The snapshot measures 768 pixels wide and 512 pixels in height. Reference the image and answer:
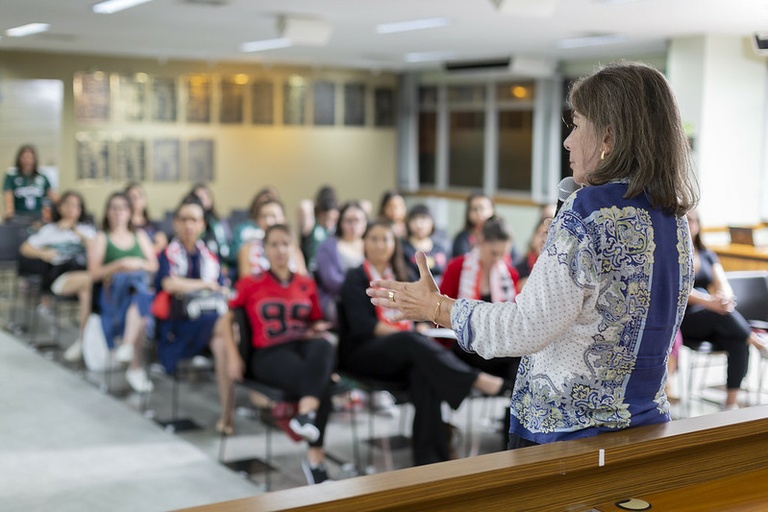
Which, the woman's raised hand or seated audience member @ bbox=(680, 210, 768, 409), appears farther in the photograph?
seated audience member @ bbox=(680, 210, 768, 409)

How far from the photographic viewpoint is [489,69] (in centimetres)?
1157

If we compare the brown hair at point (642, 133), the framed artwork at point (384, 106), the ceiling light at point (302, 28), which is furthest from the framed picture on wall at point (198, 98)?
the brown hair at point (642, 133)

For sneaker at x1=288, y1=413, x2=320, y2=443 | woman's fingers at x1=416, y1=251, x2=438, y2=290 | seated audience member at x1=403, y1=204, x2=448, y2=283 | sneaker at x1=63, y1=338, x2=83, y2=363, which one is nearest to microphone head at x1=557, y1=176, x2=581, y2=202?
woman's fingers at x1=416, y1=251, x2=438, y2=290

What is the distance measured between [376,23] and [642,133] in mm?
6798

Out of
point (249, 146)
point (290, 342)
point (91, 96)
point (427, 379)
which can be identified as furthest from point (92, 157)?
point (427, 379)

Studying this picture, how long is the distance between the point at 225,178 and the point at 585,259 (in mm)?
11116

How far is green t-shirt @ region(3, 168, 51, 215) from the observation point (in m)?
9.39

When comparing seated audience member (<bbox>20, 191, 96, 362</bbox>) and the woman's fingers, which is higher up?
the woman's fingers

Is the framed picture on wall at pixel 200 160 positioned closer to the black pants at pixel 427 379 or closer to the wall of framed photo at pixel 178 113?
the wall of framed photo at pixel 178 113

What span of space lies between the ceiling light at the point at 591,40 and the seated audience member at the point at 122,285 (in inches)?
197

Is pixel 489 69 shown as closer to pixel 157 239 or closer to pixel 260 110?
pixel 260 110

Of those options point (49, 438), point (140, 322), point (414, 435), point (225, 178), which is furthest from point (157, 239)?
point (225, 178)

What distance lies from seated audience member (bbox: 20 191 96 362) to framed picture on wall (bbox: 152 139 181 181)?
4362 mm

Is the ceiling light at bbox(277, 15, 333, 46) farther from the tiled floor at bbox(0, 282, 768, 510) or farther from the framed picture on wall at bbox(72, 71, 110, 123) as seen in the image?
the framed picture on wall at bbox(72, 71, 110, 123)
